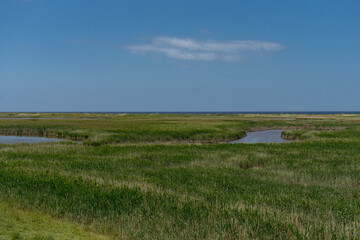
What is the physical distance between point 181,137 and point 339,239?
36.3 m

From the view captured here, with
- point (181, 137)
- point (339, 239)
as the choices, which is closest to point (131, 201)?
point (339, 239)

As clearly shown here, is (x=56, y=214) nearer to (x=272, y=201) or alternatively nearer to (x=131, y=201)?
(x=131, y=201)

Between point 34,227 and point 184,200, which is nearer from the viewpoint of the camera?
point 34,227

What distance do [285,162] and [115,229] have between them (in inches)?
651

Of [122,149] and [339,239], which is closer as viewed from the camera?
[339,239]

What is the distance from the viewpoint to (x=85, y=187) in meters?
13.8

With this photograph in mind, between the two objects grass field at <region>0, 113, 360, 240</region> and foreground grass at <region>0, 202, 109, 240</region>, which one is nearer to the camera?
foreground grass at <region>0, 202, 109, 240</region>

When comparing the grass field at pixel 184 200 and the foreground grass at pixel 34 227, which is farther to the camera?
the grass field at pixel 184 200

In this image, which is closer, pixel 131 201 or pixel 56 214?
pixel 56 214

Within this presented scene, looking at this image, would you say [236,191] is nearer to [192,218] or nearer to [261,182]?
[261,182]

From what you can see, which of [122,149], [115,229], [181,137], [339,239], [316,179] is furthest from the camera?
[181,137]

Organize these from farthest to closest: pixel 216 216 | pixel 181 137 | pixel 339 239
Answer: pixel 181 137, pixel 216 216, pixel 339 239

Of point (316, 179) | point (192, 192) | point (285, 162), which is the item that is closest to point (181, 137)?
point (285, 162)

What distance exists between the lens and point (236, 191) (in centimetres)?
1407
